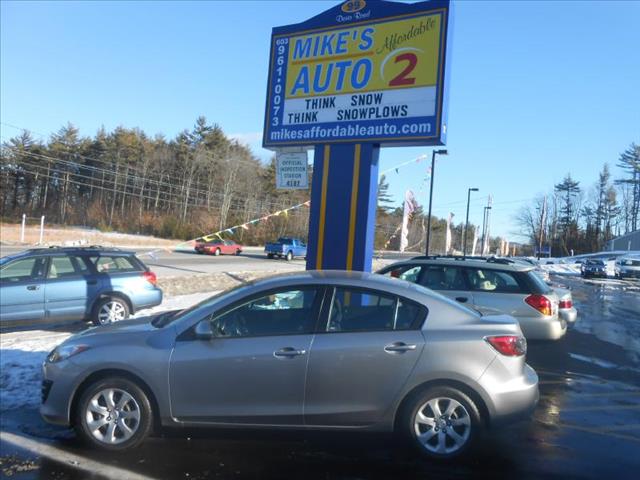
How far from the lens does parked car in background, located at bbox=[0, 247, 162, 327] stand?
29.6 ft

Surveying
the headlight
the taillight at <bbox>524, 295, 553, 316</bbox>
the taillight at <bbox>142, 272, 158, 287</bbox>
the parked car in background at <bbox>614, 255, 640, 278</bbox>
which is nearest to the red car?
the parked car in background at <bbox>614, 255, 640, 278</bbox>

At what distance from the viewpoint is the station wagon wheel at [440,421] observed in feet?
14.4

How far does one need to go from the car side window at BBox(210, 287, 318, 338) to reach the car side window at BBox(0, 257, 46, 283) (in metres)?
6.17

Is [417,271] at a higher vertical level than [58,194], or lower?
lower

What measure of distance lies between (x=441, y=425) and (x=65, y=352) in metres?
3.33

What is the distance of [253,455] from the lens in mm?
4520

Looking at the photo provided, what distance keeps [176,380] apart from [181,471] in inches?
27.9

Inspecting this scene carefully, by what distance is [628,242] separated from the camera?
241 feet

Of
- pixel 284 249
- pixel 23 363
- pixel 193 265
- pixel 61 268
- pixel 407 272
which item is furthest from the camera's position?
pixel 284 249

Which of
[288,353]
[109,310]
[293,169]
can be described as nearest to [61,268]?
[109,310]

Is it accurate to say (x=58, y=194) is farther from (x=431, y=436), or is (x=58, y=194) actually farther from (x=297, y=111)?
(x=431, y=436)

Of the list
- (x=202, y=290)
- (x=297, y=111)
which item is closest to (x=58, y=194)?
(x=202, y=290)

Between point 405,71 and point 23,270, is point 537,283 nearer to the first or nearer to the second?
point 405,71

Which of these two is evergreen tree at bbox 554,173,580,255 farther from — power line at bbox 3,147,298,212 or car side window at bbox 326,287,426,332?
car side window at bbox 326,287,426,332
